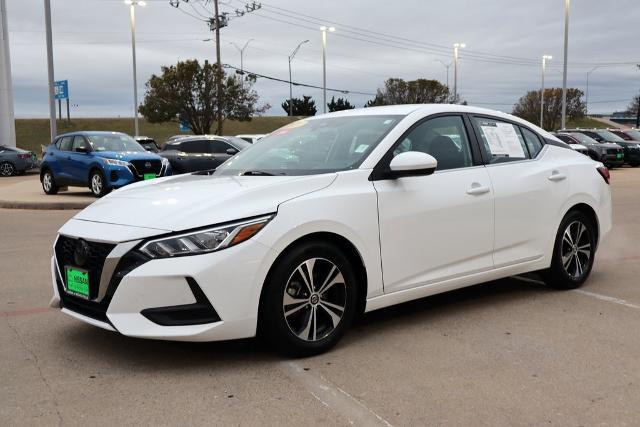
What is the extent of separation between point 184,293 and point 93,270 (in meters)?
0.64

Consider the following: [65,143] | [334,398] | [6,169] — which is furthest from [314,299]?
[6,169]

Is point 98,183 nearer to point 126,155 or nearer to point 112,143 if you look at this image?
→ point 126,155

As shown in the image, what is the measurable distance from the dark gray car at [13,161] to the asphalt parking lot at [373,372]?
26174 millimetres

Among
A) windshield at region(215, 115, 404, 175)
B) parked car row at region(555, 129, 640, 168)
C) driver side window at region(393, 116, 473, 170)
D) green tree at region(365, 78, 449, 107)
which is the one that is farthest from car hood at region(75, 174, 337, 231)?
green tree at region(365, 78, 449, 107)

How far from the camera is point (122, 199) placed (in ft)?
14.6

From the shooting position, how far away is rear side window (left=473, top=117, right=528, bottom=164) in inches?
214

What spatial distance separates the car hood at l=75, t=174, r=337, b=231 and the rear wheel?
1405cm

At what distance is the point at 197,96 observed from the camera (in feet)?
155

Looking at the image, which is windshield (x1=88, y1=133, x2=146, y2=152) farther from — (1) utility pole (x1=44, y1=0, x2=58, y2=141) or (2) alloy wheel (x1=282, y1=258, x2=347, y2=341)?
(2) alloy wheel (x1=282, y1=258, x2=347, y2=341)

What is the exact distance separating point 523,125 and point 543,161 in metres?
0.38

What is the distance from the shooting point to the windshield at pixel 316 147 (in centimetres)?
469

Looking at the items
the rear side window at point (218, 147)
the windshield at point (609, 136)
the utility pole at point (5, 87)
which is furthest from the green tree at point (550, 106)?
the rear side window at point (218, 147)

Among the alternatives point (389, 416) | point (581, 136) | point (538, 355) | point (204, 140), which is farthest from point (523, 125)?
point (581, 136)

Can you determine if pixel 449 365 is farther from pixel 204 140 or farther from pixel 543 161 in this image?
pixel 204 140
